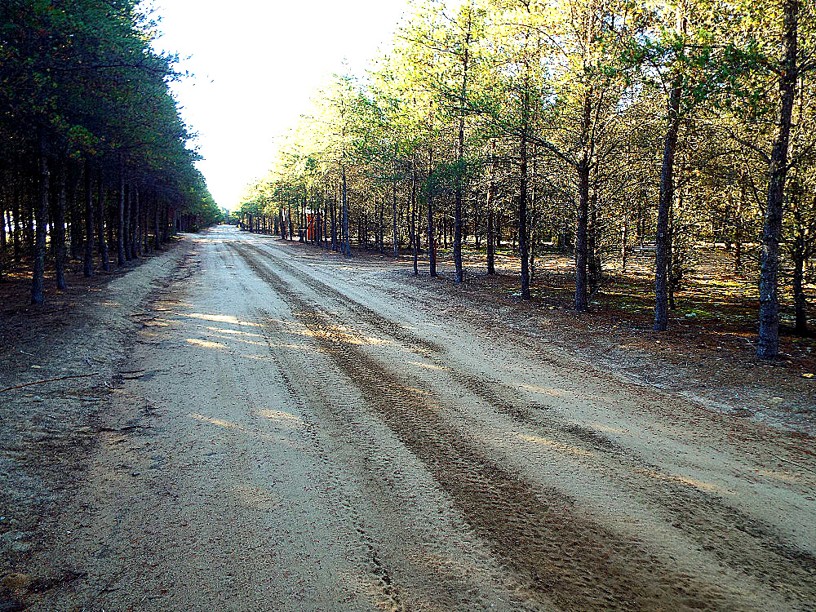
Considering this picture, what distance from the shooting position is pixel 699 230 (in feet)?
42.1

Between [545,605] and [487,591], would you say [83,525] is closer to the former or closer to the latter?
[487,591]

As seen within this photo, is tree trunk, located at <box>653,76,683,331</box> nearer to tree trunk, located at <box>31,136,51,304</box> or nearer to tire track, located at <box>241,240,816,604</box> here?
tire track, located at <box>241,240,816,604</box>

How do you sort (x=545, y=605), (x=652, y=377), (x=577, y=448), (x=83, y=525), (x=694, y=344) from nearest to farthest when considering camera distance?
(x=545, y=605) < (x=83, y=525) < (x=577, y=448) < (x=652, y=377) < (x=694, y=344)

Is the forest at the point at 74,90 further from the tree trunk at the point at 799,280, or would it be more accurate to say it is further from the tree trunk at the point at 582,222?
the tree trunk at the point at 799,280

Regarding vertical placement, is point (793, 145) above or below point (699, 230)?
above

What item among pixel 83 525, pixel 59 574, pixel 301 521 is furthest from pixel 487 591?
pixel 83 525

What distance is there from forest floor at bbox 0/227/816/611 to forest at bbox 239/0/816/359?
3.32 metres

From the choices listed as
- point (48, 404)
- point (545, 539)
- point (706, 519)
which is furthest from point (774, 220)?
point (48, 404)

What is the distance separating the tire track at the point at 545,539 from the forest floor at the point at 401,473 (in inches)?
0.8

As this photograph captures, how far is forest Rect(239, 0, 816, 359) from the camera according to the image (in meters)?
8.55

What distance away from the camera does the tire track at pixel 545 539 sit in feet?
10.8

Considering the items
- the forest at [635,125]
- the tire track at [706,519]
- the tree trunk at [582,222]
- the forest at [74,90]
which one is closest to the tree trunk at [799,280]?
the forest at [635,125]

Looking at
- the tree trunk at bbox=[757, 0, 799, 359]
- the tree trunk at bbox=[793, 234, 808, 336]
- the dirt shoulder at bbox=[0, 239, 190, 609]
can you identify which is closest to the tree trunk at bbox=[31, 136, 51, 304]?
the dirt shoulder at bbox=[0, 239, 190, 609]

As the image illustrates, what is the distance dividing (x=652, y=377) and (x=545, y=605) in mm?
6007
